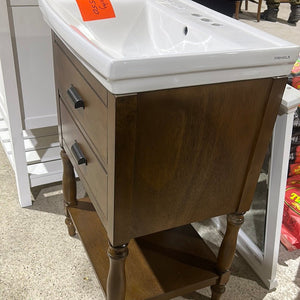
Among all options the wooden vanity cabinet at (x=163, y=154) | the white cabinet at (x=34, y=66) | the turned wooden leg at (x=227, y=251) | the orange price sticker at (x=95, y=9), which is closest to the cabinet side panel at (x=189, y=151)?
the wooden vanity cabinet at (x=163, y=154)

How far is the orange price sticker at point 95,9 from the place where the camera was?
961mm

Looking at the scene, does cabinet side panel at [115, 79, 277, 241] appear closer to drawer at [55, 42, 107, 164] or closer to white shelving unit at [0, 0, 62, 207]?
drawer at [55, 42, 107, 164]

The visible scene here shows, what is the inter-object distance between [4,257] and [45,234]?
16 centimetres

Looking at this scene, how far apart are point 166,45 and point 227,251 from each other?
56 centimetres

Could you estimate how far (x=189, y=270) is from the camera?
113cm

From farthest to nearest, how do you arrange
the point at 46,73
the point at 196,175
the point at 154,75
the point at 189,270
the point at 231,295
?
the point at 46,73 < the point at 231,295 < the point at 189,270 < the point at 196,175 < the point at 154,75

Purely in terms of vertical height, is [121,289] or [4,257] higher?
[121,289]

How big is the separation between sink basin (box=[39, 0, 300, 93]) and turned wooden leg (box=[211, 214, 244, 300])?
15.8 inches

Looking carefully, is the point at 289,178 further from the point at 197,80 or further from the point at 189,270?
the point at 197,80

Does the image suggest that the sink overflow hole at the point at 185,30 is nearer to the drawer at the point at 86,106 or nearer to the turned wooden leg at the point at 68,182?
the drawer at the point at 86,106

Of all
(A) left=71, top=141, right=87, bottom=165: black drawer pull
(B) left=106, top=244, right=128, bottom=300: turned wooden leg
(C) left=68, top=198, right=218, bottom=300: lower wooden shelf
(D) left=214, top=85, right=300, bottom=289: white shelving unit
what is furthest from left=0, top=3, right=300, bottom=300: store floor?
(A) left=71, top=141, right=87, bottom=165: black drawer pull

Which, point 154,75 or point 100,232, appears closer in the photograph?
point 154,75

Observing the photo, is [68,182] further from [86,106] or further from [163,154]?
[163,154]

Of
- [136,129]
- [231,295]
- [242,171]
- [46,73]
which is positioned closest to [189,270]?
[231,295]
